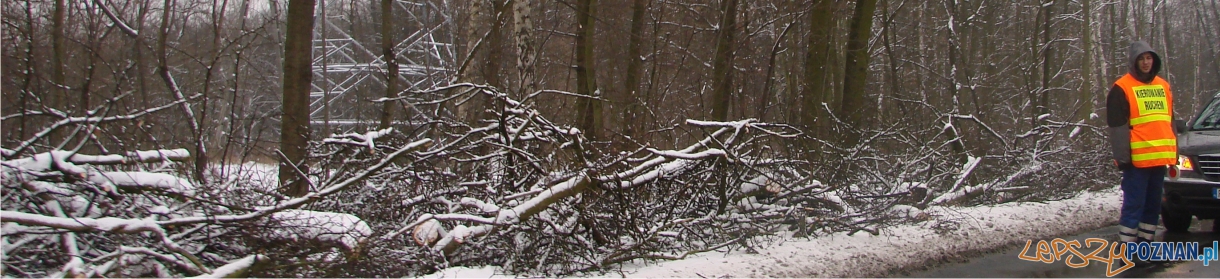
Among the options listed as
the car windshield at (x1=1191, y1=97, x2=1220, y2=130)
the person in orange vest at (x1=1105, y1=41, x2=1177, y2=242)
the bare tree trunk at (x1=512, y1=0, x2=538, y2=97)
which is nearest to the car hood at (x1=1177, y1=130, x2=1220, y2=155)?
the car windshield at (x1=1191, y1=97, x2=1220, y2=130)

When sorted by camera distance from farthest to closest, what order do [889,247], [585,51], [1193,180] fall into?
[585,51]
[1193,180]
[889,247]

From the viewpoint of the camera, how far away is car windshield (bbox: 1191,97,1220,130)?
9117 millimetres

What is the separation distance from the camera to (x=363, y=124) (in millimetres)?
8734

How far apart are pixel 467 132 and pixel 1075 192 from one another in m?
9.46

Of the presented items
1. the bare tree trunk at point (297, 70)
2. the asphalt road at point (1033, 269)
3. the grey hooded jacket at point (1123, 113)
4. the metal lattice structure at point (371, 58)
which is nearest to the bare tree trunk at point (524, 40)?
the metal lattice structure at point (371, 58)

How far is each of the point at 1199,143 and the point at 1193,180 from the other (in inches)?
19.5

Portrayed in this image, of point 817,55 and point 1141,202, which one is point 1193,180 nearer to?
point 1141,202

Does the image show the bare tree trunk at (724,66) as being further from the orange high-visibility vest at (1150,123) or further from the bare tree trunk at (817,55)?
the orange high-visibility vest at (1150,123)

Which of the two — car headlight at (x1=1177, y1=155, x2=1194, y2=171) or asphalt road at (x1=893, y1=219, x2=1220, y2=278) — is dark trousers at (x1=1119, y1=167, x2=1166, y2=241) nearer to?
asphalt road at (x1=893, y1=219, x2=1220, y2=278)

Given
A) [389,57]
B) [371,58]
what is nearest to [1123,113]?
[389,57]

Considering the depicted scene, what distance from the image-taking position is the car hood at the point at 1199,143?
838cm

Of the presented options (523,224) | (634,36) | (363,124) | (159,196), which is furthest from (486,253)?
(634,36)

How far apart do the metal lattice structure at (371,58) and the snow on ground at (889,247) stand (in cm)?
288

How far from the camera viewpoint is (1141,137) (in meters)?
6.65
